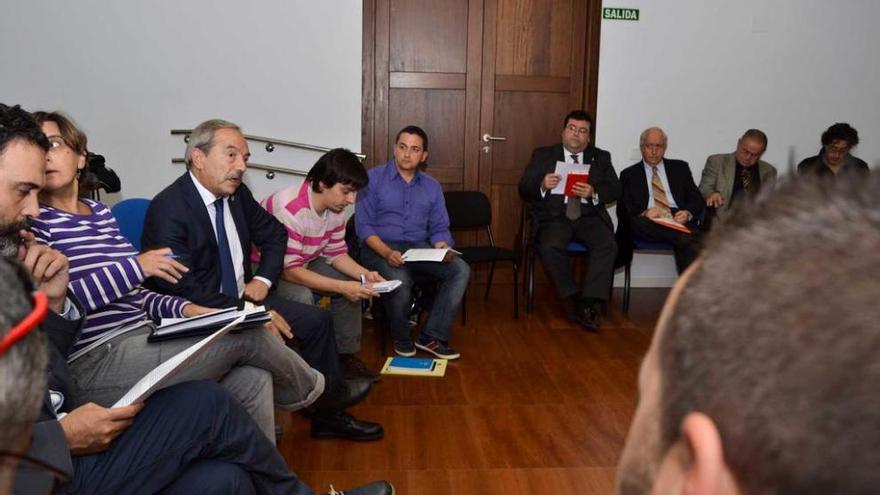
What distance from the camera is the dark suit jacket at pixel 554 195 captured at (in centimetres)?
499

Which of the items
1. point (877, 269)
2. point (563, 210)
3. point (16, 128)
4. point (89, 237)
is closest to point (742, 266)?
point (877, 269)

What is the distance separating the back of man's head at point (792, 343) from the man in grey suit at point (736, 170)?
5060 mm

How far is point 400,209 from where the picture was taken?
14.5ft

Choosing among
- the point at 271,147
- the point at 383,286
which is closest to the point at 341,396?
the point at 383,286

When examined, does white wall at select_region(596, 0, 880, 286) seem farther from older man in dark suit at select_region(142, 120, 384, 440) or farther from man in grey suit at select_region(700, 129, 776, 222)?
older man in dark suit at select_region(142, 120, 384, 440)

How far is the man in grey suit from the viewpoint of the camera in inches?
209

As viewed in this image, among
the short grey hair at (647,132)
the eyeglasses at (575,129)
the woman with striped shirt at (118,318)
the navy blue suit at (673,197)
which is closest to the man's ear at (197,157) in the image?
the woman with striped shirt at (118,318)

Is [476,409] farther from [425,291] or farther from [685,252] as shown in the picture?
[685,252]

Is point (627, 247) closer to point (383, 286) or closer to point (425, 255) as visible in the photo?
point (425, 255)

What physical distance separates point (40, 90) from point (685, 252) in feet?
15.3

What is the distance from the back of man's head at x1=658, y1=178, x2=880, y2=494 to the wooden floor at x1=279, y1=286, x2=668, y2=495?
209cm

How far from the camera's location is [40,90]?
5.15 m

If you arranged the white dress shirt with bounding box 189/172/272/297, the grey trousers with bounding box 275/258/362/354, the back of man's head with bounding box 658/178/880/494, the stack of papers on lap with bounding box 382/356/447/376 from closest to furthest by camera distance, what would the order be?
1. the back of man's head with bounding box 658/178/880/494
2. the white dress shirt with bounding box 189/172/272/297
3. the grey trousers with bounding box 275/258/362/354
4. the stack of papers on lap with bounding box 382/356/447/376

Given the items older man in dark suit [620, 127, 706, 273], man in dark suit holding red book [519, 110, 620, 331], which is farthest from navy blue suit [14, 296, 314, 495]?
older man in dark suit [620, 127, 706, 273]
